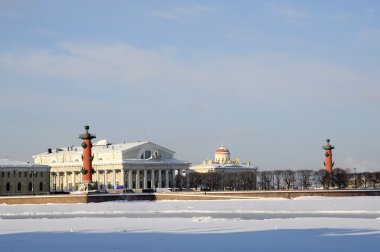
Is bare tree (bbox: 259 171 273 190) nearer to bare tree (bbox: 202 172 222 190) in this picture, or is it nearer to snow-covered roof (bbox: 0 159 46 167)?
bare tree (bbox: 202 172 222 190)

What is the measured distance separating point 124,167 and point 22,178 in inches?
748

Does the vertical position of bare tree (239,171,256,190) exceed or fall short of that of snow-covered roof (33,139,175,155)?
it falls short

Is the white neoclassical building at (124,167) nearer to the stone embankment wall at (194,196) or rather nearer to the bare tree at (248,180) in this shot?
the bare tree at (248,180)

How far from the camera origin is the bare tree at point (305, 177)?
332 ft

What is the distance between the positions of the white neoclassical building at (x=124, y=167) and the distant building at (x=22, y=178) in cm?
1259

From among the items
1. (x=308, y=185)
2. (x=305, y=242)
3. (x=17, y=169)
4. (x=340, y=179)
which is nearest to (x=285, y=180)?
(x=308, y=185)

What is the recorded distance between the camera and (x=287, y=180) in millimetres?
103688

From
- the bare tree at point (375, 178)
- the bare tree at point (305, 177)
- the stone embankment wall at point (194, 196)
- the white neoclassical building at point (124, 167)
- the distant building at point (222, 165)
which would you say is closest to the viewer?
the stone embankment wall at point (194, 196)

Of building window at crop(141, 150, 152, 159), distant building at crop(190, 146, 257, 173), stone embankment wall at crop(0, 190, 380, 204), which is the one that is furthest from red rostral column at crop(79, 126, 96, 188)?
distant building at crop(190, 146, 257, 173)

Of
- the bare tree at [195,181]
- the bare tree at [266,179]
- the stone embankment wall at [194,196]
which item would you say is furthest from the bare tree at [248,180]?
the stone embankment wall at [194,196]

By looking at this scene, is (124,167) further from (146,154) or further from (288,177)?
(288,177)

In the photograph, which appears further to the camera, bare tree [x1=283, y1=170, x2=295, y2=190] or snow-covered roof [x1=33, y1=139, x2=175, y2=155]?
snow-covered roof [x1=33, y1=139, x2=175, y2=155]

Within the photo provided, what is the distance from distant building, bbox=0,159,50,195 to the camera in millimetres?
102269

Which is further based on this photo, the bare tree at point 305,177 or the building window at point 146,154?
the building window at point 146,154
